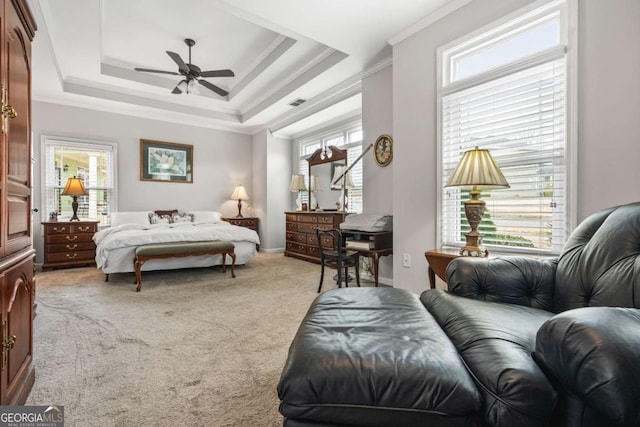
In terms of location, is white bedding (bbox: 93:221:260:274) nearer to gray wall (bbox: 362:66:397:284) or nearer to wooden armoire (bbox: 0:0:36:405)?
gray wall (bbox: 362:66:397:284)

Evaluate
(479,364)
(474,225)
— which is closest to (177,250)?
(474,225)

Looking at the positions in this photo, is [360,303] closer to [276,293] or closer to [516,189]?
[516,189]

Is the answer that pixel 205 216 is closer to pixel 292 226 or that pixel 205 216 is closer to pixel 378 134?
pixel 292 226

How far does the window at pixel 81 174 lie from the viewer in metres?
5.07

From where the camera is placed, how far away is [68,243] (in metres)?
4.80

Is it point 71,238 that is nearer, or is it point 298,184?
point 71,238

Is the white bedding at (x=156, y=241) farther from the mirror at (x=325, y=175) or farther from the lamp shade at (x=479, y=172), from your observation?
the lamp shade at (x=479, y=172)

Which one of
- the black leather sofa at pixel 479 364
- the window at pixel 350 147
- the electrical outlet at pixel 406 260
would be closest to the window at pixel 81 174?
the window at pixel 350 147

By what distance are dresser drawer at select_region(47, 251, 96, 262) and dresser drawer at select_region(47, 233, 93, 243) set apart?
7.3 inches

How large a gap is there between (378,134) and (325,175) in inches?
74.7

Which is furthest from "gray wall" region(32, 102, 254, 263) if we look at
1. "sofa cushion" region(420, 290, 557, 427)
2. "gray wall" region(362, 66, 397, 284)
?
"sofa cushion" region(420, 290, 557, 427)

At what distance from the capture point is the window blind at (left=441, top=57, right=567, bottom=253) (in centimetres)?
216

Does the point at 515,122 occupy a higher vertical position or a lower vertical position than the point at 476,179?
higher

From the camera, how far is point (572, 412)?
2.69 ft
